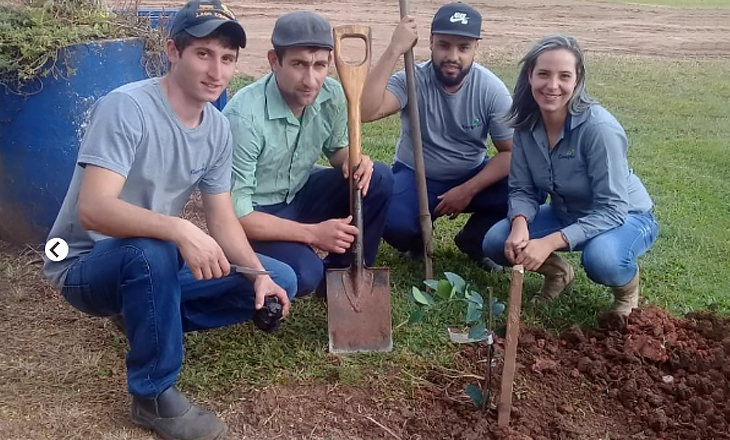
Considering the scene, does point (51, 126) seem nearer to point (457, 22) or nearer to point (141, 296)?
point (141, 296)

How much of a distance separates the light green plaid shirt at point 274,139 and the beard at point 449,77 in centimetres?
60

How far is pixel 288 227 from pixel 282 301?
1.47 feet

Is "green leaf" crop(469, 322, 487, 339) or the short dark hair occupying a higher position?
the short dark hair

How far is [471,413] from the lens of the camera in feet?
9.42

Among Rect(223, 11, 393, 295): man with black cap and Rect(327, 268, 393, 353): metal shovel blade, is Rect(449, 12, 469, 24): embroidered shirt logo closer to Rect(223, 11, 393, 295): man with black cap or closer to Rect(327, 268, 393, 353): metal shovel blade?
Rect(223, 11, 393, 295): man with black cap

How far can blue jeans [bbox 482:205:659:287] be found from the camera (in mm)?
3373

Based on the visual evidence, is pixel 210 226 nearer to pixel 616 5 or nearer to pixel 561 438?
pixel 561 438

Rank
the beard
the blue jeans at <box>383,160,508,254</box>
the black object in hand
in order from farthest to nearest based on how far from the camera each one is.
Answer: the blue jeans at <box>383,160,508,254</box> → the beard → the black object in hand

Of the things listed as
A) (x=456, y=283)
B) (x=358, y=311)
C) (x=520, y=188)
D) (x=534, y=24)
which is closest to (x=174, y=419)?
(x=358, y=311)

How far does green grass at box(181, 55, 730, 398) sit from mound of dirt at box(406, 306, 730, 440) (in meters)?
0.20

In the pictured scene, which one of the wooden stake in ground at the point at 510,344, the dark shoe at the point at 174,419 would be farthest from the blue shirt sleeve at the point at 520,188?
the dark shoe at the point at 174,419

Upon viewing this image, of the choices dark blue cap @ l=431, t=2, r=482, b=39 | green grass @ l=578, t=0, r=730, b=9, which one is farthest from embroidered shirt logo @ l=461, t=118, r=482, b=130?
green grass @ l=578, t=0, r=730, b=9

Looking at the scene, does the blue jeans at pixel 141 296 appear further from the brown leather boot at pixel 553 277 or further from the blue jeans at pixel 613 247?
the brown leather boot at pixel 553 277

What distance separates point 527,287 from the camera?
3975 mm
